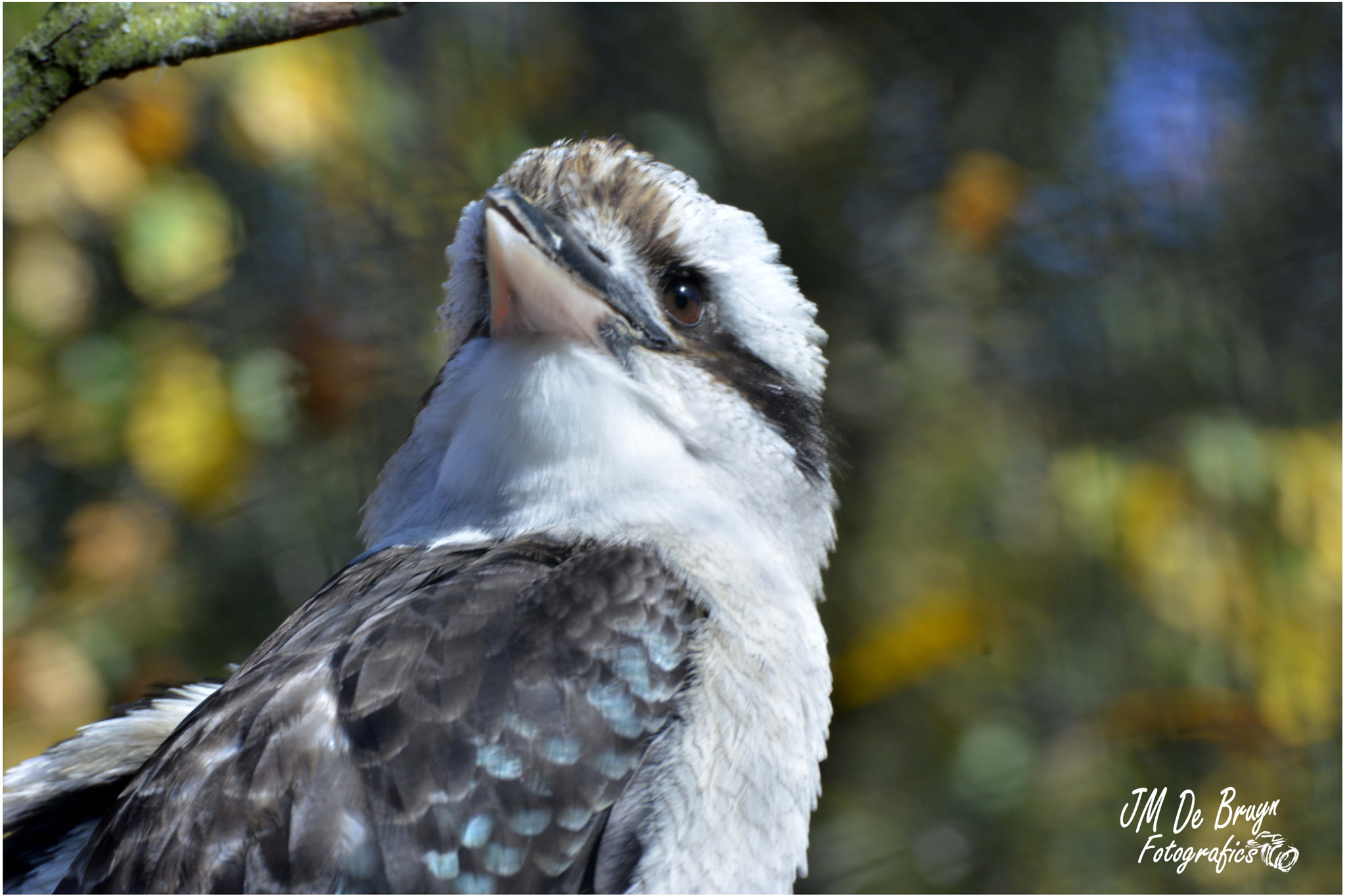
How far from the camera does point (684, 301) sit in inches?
42.7

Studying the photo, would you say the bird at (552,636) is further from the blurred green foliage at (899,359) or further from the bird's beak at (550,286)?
the blurred green foliage at (899,359)

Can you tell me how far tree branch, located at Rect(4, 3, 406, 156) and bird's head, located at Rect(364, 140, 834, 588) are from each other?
21 cm

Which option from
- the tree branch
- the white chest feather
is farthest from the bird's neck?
the tree branch

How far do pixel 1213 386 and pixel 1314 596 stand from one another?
0.52 m
